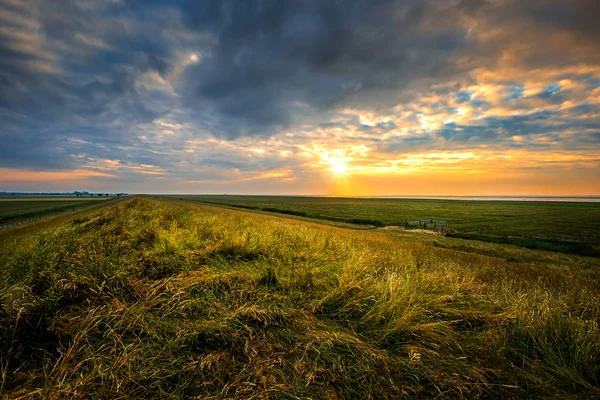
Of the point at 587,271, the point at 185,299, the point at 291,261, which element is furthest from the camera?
the point at 587,271

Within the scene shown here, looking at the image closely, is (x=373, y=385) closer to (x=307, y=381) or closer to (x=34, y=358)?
(x=307, y=381)

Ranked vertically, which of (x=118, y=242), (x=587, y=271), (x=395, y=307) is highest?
(x=118, y=242)

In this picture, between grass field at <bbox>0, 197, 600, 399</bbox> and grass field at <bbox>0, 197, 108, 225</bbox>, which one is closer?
grass field at <bbox>0, 197, 600, 399</bbox>

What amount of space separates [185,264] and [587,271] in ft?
64.1

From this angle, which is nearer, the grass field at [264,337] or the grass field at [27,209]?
the grass field at [264,337]

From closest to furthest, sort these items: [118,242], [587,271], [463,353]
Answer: [463,353] < [118,242] < [587,271]

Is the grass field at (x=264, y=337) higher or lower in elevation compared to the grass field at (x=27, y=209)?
higher

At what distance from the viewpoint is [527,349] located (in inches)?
132

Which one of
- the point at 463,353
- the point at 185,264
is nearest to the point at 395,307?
the point at 463,353

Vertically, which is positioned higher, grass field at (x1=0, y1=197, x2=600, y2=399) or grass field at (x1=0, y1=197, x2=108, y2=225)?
grass field at (x1=0, y1=197, x2=600, y2=399)

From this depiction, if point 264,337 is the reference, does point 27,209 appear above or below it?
below

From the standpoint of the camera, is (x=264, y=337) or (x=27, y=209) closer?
(x=264, y=337)

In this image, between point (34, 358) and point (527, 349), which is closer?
point (34, 358)

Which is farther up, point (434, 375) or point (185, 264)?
point (185, 264)
